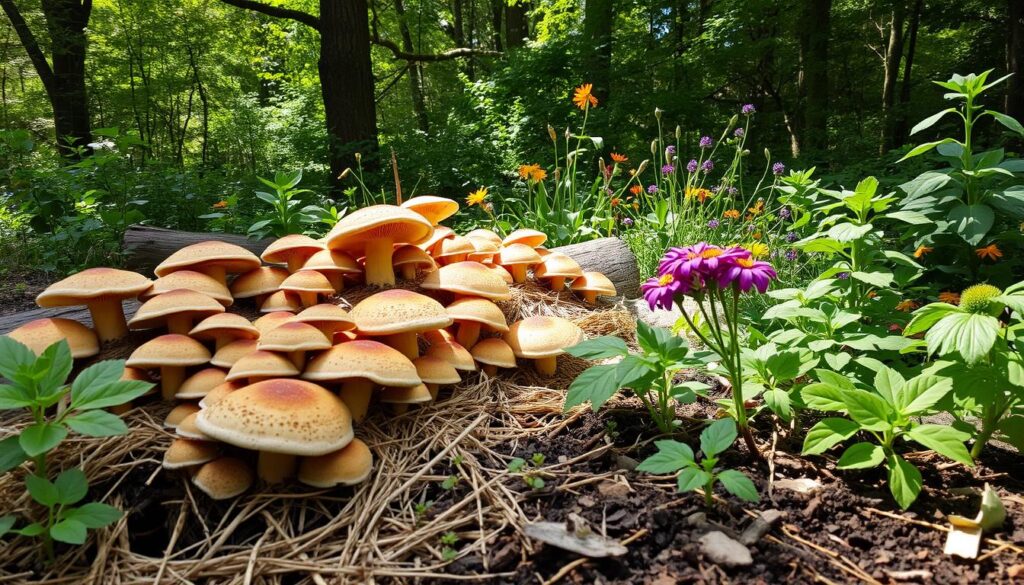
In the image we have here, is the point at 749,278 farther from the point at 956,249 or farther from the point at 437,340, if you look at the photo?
the point at 956,249

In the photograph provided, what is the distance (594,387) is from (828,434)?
2.17 feet

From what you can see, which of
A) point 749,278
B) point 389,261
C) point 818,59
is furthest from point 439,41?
point 749,278

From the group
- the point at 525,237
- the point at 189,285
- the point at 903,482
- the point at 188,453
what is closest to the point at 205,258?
the point at 189,285

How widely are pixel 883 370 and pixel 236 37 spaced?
730 inches

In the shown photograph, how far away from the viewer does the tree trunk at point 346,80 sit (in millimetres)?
6172

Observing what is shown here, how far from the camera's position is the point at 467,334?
79.2 inches

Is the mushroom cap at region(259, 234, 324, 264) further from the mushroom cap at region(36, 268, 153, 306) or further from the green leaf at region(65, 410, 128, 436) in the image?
the green leaf at region(65, 410, 128, 436)

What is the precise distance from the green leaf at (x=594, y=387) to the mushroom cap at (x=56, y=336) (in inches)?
61.8

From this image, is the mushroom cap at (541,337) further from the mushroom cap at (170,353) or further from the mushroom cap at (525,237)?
the mushroom cap at (170,353)

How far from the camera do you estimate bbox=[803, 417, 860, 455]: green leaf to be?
1.33m

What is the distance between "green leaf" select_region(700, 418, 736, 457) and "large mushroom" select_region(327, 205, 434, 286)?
1.22 m

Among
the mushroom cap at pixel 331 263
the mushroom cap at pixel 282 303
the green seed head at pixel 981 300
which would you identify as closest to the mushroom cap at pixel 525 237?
the mushroom cap at pixel 331 263

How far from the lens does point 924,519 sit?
49.9 inches

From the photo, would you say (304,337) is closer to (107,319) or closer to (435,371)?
(435,371)
